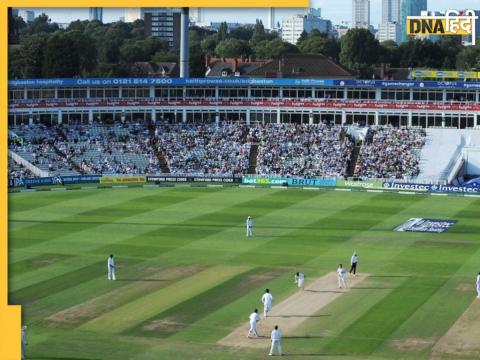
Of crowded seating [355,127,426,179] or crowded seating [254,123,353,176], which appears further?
crowded seating [254,123,353,176]

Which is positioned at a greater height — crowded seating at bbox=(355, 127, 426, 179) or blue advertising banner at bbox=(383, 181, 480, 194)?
crowded seating at bbox=(355, 127, 426, 179)

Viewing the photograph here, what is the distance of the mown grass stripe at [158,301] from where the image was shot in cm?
2644

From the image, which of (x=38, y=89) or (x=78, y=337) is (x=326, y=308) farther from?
(x=38, y=89)

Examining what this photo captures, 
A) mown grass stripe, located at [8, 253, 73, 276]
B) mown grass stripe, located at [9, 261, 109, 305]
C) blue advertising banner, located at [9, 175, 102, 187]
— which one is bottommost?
mown grass stripe, located at [9, 261, 109, 305]

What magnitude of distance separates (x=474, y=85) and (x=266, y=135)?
19485 mm

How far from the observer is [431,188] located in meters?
62.2

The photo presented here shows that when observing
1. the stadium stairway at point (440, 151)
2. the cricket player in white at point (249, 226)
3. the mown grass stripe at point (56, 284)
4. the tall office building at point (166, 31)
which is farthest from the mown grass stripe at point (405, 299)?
the tall office building at point (166, 31)

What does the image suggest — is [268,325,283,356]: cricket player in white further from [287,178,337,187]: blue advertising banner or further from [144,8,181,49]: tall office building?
[144,8,181,49]: tall office building

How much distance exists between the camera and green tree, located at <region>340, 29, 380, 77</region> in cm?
13662

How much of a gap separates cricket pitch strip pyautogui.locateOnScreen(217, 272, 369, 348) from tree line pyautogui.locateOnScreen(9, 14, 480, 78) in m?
76.9

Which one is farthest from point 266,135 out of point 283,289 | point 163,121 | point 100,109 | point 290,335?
point 290,335

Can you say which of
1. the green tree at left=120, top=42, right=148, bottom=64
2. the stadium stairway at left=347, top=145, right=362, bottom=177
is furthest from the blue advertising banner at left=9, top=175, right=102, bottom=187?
the green tree at left=120, top=42, right=148, bottom=64

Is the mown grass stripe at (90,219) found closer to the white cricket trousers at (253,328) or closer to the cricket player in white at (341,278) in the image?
the cricket player in white at (341,278)

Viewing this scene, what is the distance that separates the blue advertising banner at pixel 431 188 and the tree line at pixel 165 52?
54125mm
